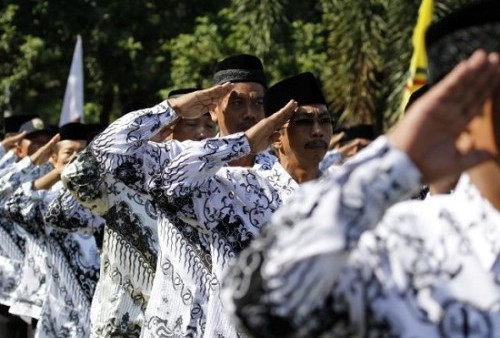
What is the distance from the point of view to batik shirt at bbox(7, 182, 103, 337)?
972 centimetres

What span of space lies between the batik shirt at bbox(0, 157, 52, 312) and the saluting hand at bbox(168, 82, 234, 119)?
3.99 m

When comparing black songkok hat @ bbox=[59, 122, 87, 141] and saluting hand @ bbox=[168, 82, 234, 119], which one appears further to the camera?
black songkok hat @ bbox=[59, 122, 87, 141]

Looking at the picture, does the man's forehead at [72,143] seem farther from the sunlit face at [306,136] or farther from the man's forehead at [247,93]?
the sunlit face at [306,136]

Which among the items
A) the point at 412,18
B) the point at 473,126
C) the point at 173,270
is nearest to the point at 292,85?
the point at 173,270

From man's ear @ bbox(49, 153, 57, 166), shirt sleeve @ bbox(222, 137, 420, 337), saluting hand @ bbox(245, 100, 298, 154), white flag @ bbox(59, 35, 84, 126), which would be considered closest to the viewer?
shirt sleeve @ bbox(222, 137, 420, 337)

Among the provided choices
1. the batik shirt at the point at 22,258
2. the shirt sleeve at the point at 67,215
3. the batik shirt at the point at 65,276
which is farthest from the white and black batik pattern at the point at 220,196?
the batik shirt at the point at 22,258

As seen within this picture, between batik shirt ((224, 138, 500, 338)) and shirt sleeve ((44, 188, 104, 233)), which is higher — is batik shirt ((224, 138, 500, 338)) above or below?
above

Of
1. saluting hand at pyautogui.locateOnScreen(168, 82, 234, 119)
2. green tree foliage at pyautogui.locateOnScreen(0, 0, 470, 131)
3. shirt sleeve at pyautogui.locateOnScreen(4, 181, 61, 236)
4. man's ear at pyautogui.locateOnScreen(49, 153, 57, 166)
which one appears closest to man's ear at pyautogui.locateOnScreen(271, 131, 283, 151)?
saluting hand at pyautogui.locateOnScreen(168, 82, 234, 119)

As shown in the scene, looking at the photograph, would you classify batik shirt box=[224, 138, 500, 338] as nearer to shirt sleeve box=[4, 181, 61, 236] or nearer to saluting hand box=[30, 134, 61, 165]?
shirt sleeve box=[4, 181, 61, 236]

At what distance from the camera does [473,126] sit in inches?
110

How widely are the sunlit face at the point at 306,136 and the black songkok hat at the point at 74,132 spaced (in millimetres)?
4341

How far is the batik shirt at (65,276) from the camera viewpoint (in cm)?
972

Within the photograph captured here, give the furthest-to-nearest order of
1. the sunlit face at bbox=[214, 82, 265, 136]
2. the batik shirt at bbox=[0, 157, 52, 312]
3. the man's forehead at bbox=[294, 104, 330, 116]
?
1. the batik shirt at bbox=[0, 157, 52, 312]
2. the sunlit face at bbox=[214, 82, 265, 136]
3. the man's forehead at bbox=[294, 104, 330, 116]

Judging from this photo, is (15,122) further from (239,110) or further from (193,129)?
(239,110)
